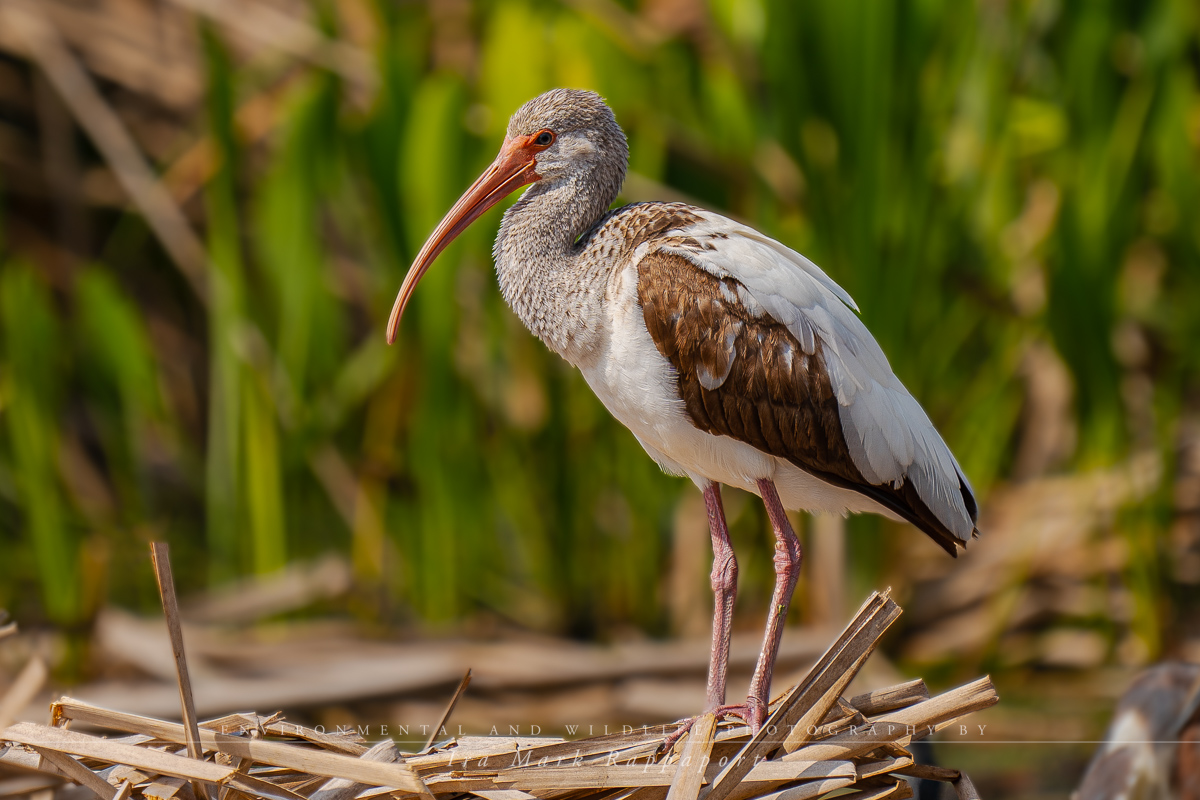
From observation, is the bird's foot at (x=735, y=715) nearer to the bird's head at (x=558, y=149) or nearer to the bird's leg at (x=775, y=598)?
the bird's leg at (x=775, y=598)

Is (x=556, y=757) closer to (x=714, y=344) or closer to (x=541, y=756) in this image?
(x=541, y=756)

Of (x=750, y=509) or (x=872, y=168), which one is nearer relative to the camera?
(x=872, y=168)

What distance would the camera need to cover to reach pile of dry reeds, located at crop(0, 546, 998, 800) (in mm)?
1785

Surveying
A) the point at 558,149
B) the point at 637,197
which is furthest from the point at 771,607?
the point at 637,197

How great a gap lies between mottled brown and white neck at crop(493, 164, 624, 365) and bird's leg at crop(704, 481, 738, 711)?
52 centimetres

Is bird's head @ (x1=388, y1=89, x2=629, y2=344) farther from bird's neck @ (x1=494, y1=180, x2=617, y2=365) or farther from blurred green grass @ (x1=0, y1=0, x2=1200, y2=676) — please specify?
blurred green grass @ (x1=0, y1=0, x2=1200, y2=676)

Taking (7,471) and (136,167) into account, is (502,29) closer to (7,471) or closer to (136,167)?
(136,167)

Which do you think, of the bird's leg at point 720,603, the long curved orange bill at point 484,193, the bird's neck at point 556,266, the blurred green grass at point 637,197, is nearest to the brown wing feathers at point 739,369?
the bird's neck at point 556,266

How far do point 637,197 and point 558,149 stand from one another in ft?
5.89

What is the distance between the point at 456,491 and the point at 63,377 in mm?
2098

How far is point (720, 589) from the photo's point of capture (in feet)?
8.42

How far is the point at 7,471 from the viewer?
4977 mm

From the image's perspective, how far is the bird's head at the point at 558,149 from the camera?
2.46 meters

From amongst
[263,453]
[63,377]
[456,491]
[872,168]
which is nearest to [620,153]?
[872,168]
